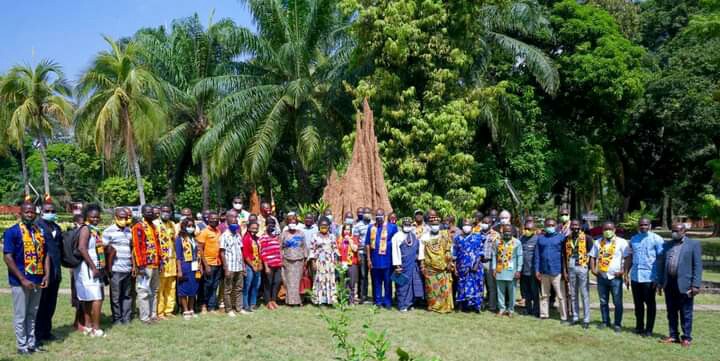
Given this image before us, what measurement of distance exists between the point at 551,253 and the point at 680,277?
1972 millimetres

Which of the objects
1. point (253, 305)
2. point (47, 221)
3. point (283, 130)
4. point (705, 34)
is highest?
point (705, 34)

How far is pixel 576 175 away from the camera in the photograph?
2356 cm

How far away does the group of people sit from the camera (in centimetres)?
788

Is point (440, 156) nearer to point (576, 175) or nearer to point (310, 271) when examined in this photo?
point (310, 271)

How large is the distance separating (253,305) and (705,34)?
15.2 metres

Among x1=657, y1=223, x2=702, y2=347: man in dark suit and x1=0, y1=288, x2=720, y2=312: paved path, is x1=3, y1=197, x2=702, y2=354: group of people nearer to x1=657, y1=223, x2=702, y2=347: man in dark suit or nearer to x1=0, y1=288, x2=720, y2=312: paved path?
x1=657, y1=223, x2=702, y2=347: man in dark suit

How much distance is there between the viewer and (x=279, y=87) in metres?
20.7

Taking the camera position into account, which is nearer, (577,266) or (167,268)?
(167,268)

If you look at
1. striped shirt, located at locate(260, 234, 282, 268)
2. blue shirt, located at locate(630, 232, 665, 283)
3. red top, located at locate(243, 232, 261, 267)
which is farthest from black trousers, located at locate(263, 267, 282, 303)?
blue shirt, located at locate(630, 232, 665, 283)

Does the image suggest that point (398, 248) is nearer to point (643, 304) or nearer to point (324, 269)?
point (324, 269)

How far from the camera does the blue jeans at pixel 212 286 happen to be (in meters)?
9.76

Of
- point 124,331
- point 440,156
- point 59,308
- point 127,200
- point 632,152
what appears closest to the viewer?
point 124,331

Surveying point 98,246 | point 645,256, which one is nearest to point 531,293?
point 645,256

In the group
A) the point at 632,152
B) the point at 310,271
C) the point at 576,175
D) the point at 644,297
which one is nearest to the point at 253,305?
the point at 310,271
